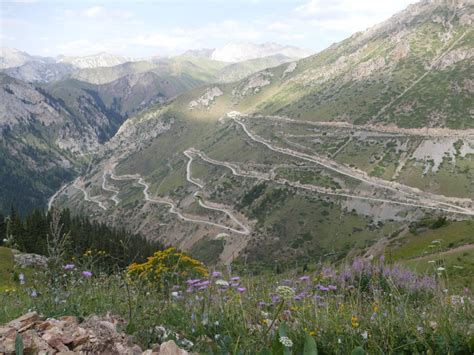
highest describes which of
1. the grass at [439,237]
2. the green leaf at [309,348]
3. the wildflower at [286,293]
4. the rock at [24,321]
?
the wildflower at [286,293]

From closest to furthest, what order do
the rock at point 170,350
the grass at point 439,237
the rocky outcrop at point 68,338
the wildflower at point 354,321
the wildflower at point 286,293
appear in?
1. the wildflower at point 286,293
2. the rock at point 170,350
3. the rocky outcrop at point 68,338
4. the wildflower at point 354,321
5. the grass at point 439,237

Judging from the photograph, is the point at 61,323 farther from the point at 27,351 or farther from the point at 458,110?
the point at 458,110

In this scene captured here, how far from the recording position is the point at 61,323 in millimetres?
4875

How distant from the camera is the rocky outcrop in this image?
13.5 feet

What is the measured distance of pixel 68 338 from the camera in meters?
4.36

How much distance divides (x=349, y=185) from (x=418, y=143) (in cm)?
4985

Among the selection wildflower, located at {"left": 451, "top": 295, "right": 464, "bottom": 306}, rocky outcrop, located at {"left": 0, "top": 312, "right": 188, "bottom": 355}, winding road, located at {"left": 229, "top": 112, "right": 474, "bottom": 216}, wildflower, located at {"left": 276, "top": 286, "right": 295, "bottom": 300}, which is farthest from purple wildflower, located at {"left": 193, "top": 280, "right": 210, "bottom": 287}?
winding road, located at {"left": 229, "top": 112, "right": 474, "bottom": 216}

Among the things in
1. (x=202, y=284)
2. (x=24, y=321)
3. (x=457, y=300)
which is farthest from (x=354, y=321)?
(x=24, y=321)

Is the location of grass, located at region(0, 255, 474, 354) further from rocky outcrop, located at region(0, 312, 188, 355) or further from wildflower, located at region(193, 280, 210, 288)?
rocky outcrop, located at region(0, 312, 188, 355)

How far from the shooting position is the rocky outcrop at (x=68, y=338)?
411 centimetres

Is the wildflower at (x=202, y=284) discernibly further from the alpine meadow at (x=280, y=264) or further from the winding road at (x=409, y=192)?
the winding road at (x=409, y=192)

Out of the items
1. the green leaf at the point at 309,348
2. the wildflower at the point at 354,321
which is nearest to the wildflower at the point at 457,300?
the wildflower at the point at 354,321

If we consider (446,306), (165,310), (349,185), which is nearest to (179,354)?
(165,310)

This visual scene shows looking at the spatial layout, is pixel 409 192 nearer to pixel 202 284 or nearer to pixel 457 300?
pixel 457 300
